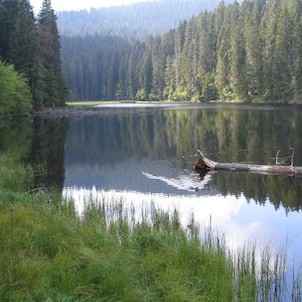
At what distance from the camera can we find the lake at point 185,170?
15219 mm

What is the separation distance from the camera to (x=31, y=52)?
6362 centimetres

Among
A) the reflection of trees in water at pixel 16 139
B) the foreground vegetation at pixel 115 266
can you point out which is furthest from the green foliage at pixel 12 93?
the foreground vegetation at pixel 115 266

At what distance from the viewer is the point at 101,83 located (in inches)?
7185

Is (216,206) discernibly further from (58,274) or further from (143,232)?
(58,274)

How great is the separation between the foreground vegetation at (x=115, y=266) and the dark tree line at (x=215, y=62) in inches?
2954

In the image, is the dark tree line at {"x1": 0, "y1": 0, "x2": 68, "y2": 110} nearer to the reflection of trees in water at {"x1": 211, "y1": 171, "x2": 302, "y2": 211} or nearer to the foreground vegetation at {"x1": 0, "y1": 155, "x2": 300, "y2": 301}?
the reflection of trees in water at {"x1": 211, "y1": 171, "x2": 302, "y2": 211}

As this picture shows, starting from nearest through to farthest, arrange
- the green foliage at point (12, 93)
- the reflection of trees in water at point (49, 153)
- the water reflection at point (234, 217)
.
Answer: the water reflection at point (234, 217)
the reflection of trees in water at point (49, 153)
the green foliage at point (12, 93)

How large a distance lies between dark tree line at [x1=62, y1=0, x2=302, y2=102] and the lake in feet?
130

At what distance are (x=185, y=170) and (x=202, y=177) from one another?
2545 mm

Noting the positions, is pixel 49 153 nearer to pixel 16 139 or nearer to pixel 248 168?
pixel 16 139

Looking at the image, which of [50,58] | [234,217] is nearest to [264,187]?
[234,217]

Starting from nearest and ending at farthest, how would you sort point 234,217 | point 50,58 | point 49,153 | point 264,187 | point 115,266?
1. point 115,266
2. point 234,217
3. point 264,187
4. point 49,153
5. point 50,58

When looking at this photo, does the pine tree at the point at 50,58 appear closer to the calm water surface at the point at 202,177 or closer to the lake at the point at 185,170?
the lake at the point at 185,170

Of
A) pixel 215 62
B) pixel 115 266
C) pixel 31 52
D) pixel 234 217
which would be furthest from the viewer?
pixel 215 62
